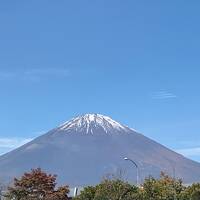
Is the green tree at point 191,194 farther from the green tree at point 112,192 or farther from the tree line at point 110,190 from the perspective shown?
the green tree at point 112,192

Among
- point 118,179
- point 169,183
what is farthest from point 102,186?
point 169,183

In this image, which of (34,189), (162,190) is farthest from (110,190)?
(34,189)

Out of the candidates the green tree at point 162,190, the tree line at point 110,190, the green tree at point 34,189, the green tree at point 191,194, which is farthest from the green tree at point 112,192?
the green tree at point 191,194

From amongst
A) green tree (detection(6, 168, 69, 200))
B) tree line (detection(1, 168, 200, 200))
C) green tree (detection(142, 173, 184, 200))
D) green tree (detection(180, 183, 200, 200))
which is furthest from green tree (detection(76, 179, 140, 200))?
green tree (detection(180, 183, 200, 200))

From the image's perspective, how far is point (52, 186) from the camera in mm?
46469

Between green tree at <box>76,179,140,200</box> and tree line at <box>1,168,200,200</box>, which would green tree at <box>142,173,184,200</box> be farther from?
green tree at <box>76,179,140,200</box>

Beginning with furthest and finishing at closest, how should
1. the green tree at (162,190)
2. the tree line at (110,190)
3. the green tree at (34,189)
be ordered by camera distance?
1. the green tree at (34,189)
2. the tree line at (110,190)
3. the green tree at (162,190)

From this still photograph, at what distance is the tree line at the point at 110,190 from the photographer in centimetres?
4398

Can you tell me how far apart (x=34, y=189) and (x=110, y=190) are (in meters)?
6.06

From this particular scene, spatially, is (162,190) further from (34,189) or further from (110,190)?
(34,189)

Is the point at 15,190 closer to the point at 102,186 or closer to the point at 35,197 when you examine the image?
the point at 35,197

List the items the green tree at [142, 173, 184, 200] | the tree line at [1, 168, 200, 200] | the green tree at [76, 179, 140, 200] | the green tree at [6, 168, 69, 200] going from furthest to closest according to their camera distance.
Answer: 1. the green tree at [6, 168, 69, 200]
2. the green tree at [76, 179, 140, 200]
3. the tree line at [1, 168, 200, 200]
4. the green tree at [142, 173, 184, 200]

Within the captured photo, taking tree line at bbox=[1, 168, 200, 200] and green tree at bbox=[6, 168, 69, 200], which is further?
green tree at bbox=[6, 168, 69, 200]

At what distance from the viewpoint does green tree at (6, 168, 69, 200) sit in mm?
45562
